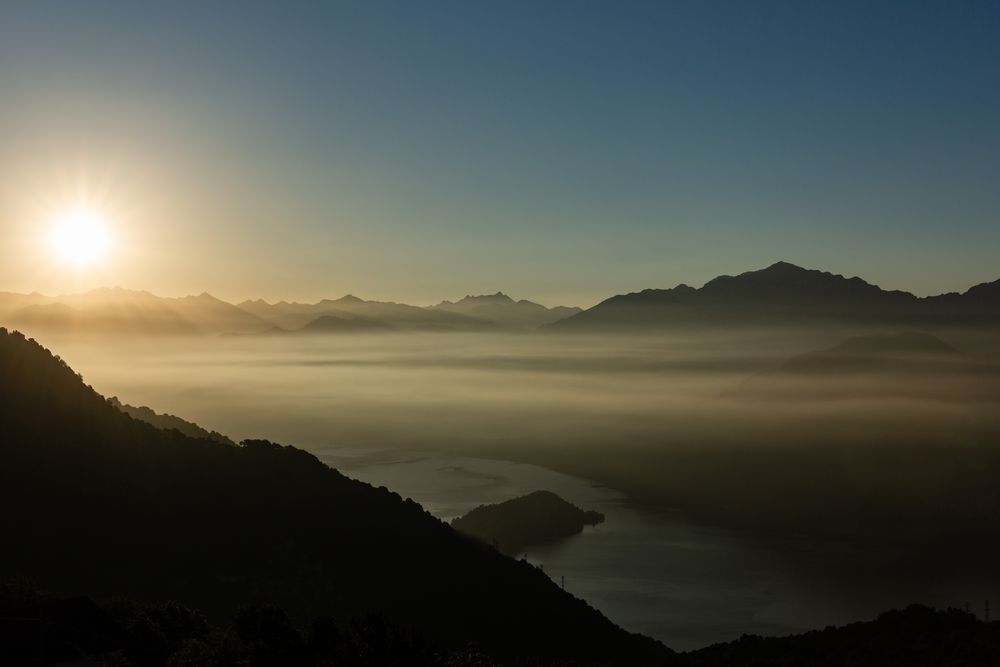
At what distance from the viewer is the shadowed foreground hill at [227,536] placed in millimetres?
97125

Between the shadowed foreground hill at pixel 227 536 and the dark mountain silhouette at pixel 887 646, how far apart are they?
25.5 m

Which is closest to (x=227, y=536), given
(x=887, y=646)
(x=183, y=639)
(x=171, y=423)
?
(x=183, y=639)

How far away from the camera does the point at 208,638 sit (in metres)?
59.6

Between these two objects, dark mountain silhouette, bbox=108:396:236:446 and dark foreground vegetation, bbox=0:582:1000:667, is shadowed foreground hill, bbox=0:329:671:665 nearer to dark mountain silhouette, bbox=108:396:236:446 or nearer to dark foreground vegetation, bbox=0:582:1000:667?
dark foreground vegetation, bbox=0:582:1000:667

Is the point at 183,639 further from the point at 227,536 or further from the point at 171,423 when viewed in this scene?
the point at 171,423

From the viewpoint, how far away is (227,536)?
109062 millimetres

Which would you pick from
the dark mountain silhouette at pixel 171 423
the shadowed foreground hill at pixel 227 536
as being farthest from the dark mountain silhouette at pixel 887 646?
the dark mountain silhouette at pixel 171 423

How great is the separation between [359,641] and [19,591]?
23100 millimetres

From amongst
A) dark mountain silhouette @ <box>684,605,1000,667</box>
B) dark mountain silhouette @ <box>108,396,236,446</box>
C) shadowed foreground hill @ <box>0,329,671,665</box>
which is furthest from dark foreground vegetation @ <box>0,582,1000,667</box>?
dark mountain silhouette @ <box>108,396,236,446</box>

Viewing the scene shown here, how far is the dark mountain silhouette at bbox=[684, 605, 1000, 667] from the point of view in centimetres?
8543

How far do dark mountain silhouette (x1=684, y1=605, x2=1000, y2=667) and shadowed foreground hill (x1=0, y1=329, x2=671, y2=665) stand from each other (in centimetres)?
2553

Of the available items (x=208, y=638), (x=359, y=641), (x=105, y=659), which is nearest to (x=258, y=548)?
(x=208, y=638)

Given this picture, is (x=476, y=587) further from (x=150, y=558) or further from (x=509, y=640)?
(x=150, y=558)

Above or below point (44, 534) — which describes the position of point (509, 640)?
below
